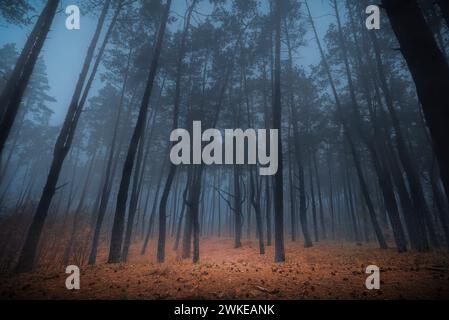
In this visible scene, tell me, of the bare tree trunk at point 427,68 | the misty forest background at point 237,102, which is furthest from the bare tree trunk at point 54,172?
the bare tree trunk at point 427,68

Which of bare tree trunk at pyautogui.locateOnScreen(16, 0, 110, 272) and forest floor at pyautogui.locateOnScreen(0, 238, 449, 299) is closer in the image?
forest floor at pyautogui.locateOnScreen(0, 238, 449, 299)

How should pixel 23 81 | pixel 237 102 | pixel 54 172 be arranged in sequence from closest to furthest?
pixel 23 81
pixel 54 172
pixel 237 102

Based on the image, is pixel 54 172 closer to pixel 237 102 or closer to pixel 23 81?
pixel 23 81

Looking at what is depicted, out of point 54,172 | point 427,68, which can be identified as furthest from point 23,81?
point 427,68

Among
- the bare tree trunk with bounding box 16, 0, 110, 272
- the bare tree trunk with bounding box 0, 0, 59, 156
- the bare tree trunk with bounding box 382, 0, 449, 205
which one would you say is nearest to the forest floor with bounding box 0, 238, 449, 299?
the bare tree trunk with bounding box 16, 0, 110, 272

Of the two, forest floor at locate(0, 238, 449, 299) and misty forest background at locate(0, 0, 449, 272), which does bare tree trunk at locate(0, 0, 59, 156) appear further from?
forest floor at locate(0, 238, 449, 299)

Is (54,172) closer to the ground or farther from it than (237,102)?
closer to the ground

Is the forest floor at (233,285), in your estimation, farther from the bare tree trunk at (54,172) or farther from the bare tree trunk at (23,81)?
the bare tree trunk at (23,81)

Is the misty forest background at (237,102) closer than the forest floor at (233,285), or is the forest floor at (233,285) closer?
the forest floor at (233,285)

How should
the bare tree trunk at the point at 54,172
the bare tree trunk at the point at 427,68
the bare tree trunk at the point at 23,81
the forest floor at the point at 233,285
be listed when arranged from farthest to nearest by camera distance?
1. the bare tree trunk at the point at 54,172
2. the bare tree trunk at the point at 23,81
3. the forest floor at the point at 233,285
4. the bare tree trunk at the point at 427,68

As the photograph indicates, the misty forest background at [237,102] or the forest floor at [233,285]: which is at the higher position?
the misty forest background at [237,102]

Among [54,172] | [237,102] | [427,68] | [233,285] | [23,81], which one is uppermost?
[237,102]

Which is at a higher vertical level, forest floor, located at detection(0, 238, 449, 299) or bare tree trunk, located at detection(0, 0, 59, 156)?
bare tree trunk, located at detection(0, 0, 59, 156)
